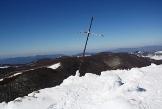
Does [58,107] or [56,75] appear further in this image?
[56,75]

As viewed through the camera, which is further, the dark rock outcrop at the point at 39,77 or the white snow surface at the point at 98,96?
the dark rock outcrop at the point at 39,77

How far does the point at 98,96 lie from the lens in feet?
78.3

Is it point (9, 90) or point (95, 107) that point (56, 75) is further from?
point (95, 107)

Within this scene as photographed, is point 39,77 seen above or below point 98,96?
above

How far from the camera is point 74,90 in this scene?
87.3 ft

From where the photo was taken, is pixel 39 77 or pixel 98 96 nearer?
pixel 98 96

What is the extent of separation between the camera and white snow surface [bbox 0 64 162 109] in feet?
67.5

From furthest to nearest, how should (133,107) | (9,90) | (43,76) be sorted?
(43,76) → (9,90) → (133,107)

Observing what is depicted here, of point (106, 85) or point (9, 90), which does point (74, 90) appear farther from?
point (9, 90)

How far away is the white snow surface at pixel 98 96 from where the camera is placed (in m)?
20.6

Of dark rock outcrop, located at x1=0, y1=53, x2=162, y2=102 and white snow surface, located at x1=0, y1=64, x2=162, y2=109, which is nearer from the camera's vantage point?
white snow surface, located at x1=0, y1=64, x2=162, y2=109

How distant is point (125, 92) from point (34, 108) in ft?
30.8

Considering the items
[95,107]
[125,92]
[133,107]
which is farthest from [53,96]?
[133,107]

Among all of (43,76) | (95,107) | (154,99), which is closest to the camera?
(95,107)
